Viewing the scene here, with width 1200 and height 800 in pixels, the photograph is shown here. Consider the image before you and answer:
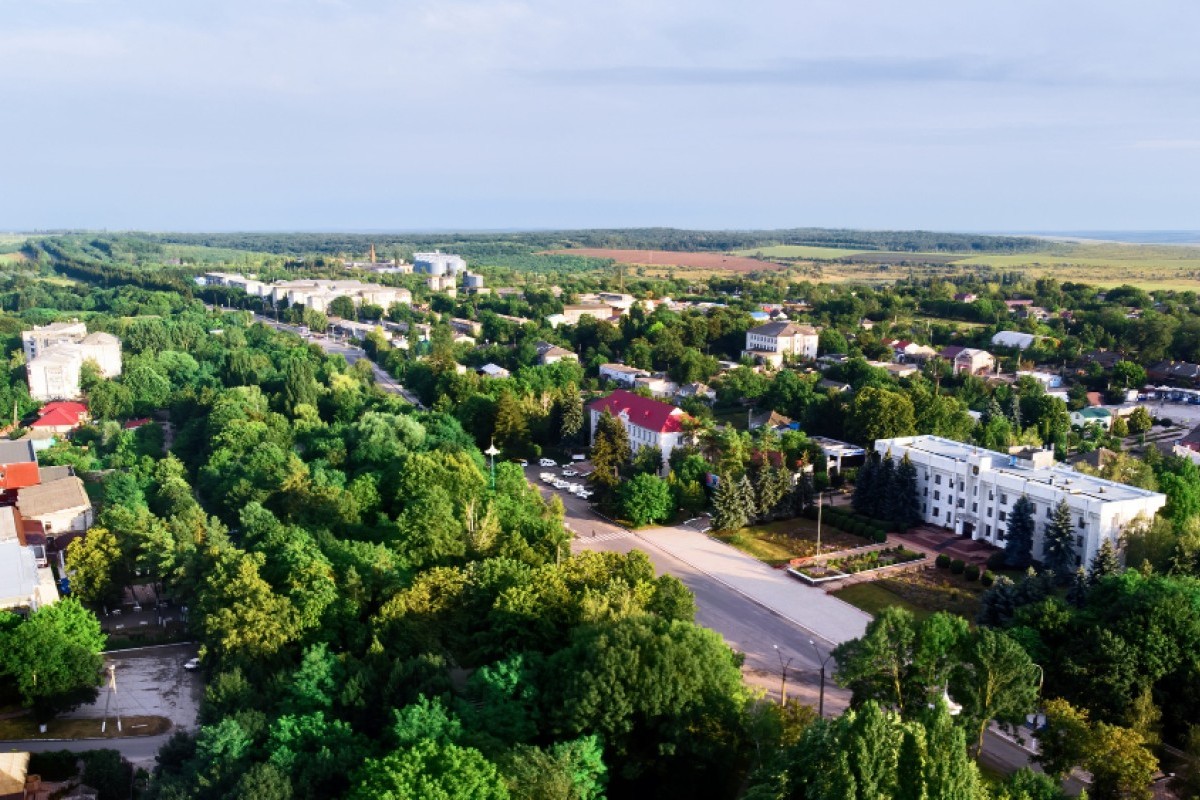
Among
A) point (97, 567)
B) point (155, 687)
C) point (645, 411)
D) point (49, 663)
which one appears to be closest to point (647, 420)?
point (645, 411)

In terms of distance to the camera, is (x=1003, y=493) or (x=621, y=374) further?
(x=621, y=374)

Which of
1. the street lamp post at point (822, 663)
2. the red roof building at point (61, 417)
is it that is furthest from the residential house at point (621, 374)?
the street lamp post at point (822, 663)

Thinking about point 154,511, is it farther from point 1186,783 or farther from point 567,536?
point 1186,783

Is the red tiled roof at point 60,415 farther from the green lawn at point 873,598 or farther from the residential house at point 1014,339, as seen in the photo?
the residential house at point 1014,339

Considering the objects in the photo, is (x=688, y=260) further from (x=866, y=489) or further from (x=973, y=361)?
(x=866, y=489)

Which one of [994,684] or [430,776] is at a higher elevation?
[430,776]
